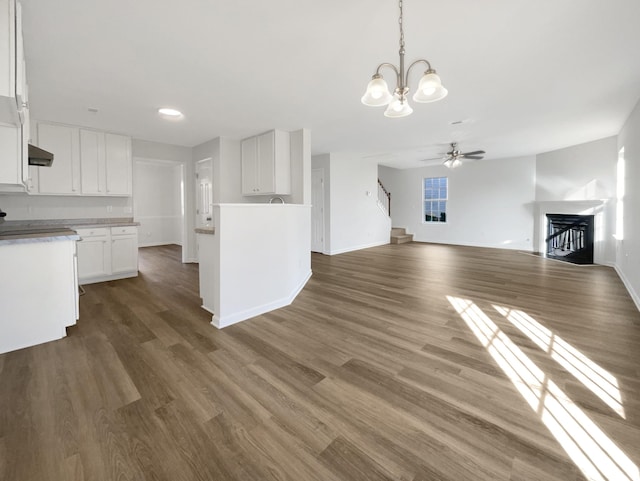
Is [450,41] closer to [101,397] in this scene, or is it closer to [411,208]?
[101,397]

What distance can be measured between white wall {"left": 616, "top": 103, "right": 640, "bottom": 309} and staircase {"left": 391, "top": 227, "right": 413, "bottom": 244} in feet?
16.6

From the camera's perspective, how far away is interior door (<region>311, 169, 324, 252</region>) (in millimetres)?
7219

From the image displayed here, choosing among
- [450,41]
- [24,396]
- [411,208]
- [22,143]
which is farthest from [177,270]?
[411,208]

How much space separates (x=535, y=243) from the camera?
7762 mm

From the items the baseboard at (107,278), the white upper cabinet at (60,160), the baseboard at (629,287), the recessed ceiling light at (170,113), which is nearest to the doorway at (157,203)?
the white upper cabinet at (60,160)

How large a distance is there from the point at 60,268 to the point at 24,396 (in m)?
1.27

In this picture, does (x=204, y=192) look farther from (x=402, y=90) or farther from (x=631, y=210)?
(x=631, y=210)

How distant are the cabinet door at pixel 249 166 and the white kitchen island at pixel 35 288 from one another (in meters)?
2.87

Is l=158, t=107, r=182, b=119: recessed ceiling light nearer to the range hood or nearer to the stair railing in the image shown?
the range hood

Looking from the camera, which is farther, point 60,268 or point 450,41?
point 60,268

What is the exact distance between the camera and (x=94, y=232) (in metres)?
4.60

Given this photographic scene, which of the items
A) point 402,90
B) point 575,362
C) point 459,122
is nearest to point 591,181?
point 459,122

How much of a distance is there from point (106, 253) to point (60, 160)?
5.14 feet

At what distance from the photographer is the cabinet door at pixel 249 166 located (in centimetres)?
514
